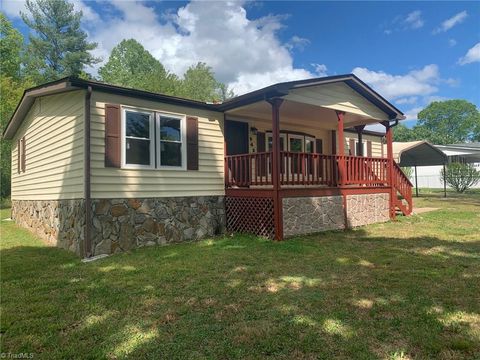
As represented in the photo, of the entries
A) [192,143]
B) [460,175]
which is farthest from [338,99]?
[460,175]

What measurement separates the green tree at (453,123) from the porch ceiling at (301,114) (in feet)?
222

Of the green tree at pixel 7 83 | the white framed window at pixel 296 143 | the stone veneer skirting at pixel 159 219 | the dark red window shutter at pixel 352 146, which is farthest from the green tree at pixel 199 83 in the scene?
the stone veneer skirting at pixel 159 219

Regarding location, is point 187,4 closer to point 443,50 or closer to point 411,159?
point 443,50

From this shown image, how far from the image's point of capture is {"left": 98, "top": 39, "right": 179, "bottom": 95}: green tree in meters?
34.5

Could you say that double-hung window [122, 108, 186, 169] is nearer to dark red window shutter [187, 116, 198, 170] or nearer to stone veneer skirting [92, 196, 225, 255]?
dark red window shutter [187, 116, 198, 170]

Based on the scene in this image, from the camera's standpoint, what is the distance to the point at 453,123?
72.2 meters

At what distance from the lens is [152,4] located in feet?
49.5

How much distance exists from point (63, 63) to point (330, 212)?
3139 centimetres

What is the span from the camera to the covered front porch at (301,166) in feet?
26.5

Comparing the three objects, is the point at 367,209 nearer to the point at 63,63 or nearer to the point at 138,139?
the point at 138,139

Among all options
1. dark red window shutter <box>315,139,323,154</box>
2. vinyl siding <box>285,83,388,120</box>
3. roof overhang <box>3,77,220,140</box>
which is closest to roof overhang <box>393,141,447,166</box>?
dark red window shutter <box>315,139,323,154</box>

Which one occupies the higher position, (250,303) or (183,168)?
(183,168)

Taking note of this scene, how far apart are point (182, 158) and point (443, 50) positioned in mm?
16627

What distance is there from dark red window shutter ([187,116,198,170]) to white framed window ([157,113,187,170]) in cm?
10
